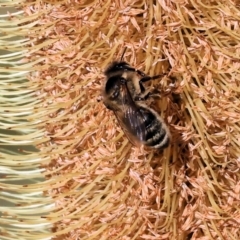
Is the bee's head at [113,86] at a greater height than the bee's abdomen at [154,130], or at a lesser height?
greater

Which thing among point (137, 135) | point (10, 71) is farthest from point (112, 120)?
point (10, 71)

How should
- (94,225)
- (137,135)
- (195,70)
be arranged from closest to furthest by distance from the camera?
(137,135), (195,70), (94,225)

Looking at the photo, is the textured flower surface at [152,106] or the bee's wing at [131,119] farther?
the textured flower surface at [152,106]

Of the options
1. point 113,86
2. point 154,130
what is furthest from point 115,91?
point 154,130

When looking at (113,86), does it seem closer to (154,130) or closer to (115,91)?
(115,91)

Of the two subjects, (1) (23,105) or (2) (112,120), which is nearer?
(2) (112,120)

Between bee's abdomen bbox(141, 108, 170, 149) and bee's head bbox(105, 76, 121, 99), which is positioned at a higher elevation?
bee's head bbox(105, 76, 121, 99)

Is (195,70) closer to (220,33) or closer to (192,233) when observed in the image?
(220,33)
